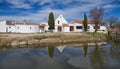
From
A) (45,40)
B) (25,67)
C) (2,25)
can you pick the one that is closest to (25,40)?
(45,40)

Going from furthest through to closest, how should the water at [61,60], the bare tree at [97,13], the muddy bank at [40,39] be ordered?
the bare tree at [97,13]
the muddy bank at [40,39]
the water at [61,60]

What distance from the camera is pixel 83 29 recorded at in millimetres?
55844

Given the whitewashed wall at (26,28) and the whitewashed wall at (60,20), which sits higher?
the whitewashed wall at (60,20)

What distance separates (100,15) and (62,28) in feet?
46.1

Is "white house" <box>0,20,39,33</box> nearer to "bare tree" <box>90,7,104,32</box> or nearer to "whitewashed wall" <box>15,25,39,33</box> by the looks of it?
"whitewashed wall" <box>15,25,39,33</box>

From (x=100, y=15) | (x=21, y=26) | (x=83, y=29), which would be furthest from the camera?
(x=83, y=29)

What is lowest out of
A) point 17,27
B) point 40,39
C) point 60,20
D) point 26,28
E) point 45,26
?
point 40,39

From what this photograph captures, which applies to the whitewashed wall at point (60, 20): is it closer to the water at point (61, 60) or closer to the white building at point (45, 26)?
the white building at point (45, 26)

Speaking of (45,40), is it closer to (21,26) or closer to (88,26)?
(21,26)

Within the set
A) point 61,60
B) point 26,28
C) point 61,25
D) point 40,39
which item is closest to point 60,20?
point 61,25

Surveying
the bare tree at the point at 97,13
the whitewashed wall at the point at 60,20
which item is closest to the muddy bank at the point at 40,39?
the bare tree at the point at 97,13

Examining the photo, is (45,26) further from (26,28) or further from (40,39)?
(40,39)

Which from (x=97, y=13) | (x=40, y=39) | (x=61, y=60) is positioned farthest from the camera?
(x=97, y=13)

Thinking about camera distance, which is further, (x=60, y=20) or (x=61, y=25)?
(x=60, y=20)
